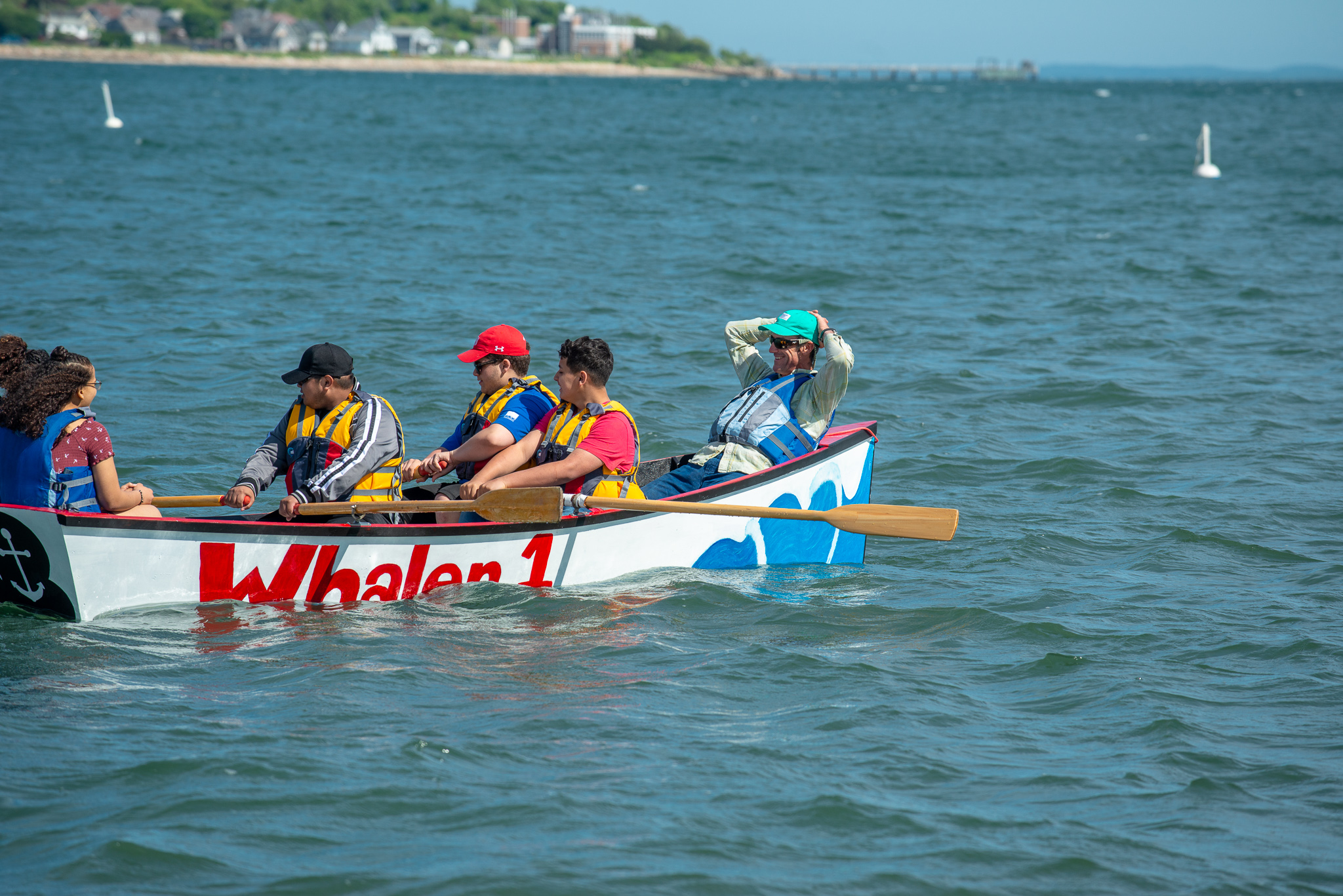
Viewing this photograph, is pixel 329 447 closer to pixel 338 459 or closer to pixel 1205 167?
pixel 338 459

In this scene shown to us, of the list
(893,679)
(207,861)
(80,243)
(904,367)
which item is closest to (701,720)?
(893,679)

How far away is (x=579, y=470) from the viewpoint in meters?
6.22

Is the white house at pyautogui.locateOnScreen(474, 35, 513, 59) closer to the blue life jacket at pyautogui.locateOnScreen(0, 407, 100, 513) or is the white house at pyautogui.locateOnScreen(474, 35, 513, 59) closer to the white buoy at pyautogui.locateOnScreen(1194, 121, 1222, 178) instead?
the white buoy at pyautogui.locateOnScreen(1194, 121, 1222, 178)

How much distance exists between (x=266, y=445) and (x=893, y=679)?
3330 millimetres

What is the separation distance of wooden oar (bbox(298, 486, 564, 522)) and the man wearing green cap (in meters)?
0.95

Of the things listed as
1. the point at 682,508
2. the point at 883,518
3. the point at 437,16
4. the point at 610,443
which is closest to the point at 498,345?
the point at 610,443

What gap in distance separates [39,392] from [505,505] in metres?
2.14

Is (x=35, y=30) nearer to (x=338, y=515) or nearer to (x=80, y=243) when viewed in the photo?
(x=80, y=243)

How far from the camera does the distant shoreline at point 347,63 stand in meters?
103

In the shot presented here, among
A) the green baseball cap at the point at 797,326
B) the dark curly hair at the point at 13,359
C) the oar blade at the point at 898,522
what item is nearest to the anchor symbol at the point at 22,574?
the dark curly hair at the point at 13,359

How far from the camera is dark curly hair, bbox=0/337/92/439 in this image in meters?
5.36

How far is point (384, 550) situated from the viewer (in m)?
5.98

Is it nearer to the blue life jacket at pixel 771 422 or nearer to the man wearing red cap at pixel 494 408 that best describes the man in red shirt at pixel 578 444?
the man wearing red cap at pixel 494 408

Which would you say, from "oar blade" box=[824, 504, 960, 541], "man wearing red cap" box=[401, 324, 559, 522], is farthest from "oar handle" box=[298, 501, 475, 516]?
"oar blade" box=[824, 504, 960, 541]
